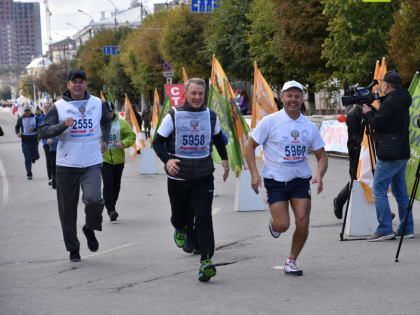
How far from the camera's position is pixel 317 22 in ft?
107

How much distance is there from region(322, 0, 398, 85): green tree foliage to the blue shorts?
21589mm

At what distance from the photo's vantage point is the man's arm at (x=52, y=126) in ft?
26.0

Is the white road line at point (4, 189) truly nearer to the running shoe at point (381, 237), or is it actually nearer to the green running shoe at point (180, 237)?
the green running shoe at point (180, 237)

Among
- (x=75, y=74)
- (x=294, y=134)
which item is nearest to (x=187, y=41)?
(x=75, y=74)

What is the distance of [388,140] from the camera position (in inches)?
342

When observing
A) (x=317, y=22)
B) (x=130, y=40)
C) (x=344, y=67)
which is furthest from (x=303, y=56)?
(x=130, y=40)

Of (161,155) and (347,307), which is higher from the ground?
(161,155)

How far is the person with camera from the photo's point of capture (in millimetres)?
8625

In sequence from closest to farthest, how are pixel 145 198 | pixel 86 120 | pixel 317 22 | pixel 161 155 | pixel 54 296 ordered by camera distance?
pixel 54 296 < pixel 161 155 < pixel 86 120 < pixel 145 198 < pixel 317 22

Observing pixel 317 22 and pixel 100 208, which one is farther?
pixel 317 22

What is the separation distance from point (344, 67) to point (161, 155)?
23.5 metres

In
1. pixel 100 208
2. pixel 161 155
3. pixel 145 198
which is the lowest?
pixel 145 198

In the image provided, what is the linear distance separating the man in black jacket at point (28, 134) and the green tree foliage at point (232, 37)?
73.3ft

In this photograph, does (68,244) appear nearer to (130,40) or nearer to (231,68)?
(231,68)
